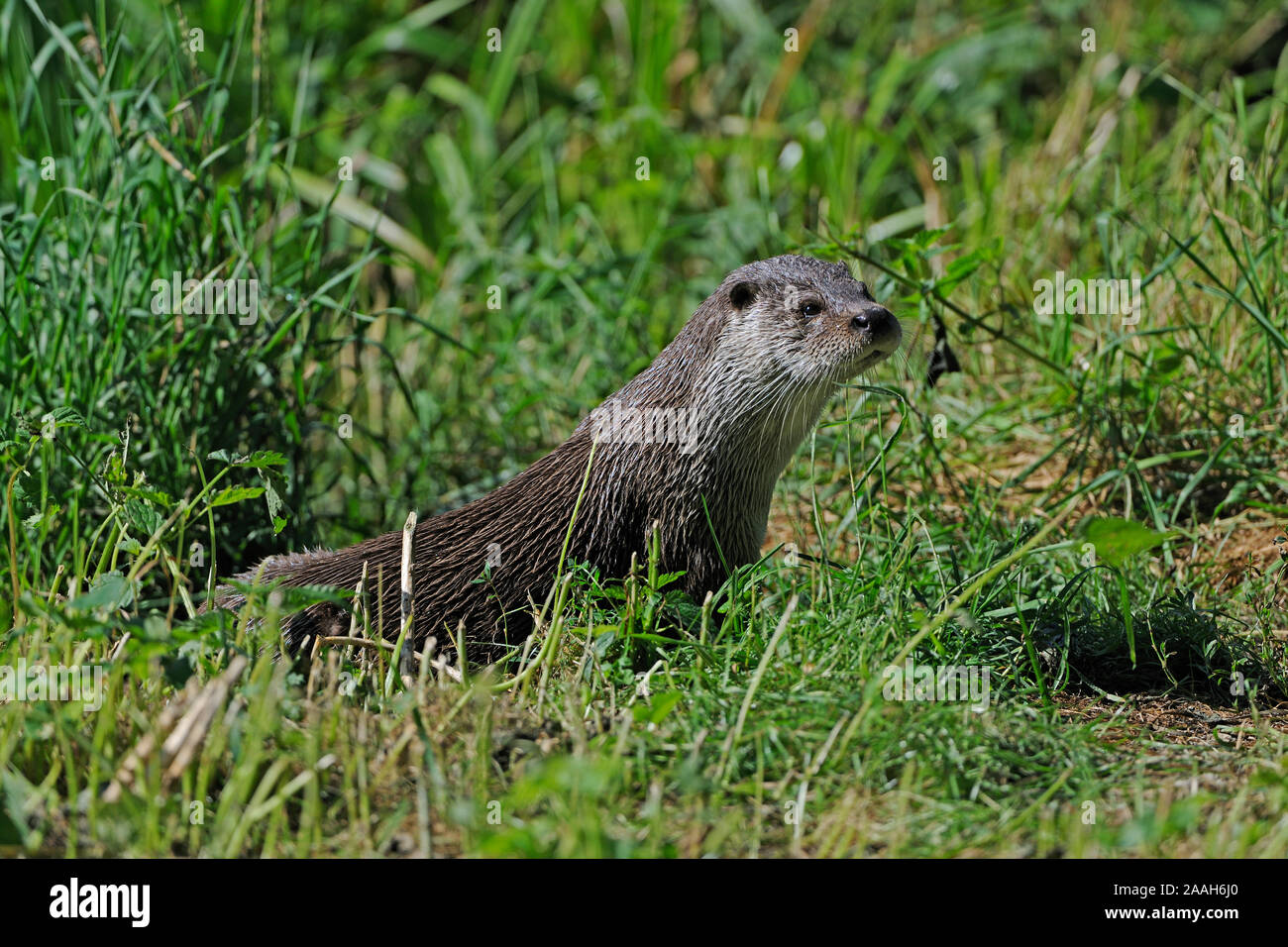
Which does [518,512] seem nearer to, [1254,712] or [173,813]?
[173,813]

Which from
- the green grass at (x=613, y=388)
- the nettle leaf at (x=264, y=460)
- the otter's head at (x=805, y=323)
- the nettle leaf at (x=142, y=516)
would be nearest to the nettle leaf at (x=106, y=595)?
the green grass at (x=613, y=388)

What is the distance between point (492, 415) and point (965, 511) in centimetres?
175

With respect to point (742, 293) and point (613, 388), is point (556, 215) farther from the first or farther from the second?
point (742, 293)

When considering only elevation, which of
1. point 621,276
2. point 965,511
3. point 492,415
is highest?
point 621,276

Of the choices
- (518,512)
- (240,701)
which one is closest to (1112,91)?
(518,512)

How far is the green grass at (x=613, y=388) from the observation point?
207 cm

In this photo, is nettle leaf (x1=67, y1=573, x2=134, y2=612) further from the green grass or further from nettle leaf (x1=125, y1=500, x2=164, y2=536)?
nettle leaf (x1=125, y1=500, x2=164, y2=536)

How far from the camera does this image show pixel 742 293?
297cm

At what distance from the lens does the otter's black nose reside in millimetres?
2766

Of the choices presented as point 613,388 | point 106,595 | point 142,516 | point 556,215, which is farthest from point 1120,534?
point 556,215

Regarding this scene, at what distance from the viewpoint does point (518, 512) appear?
2.98m

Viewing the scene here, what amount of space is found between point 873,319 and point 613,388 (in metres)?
1.48

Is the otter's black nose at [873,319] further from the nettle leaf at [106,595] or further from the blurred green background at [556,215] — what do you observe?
the nettle leaf at [106,595]

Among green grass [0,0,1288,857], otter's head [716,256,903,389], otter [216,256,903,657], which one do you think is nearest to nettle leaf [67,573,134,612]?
green grass [0,0,1288,857]
